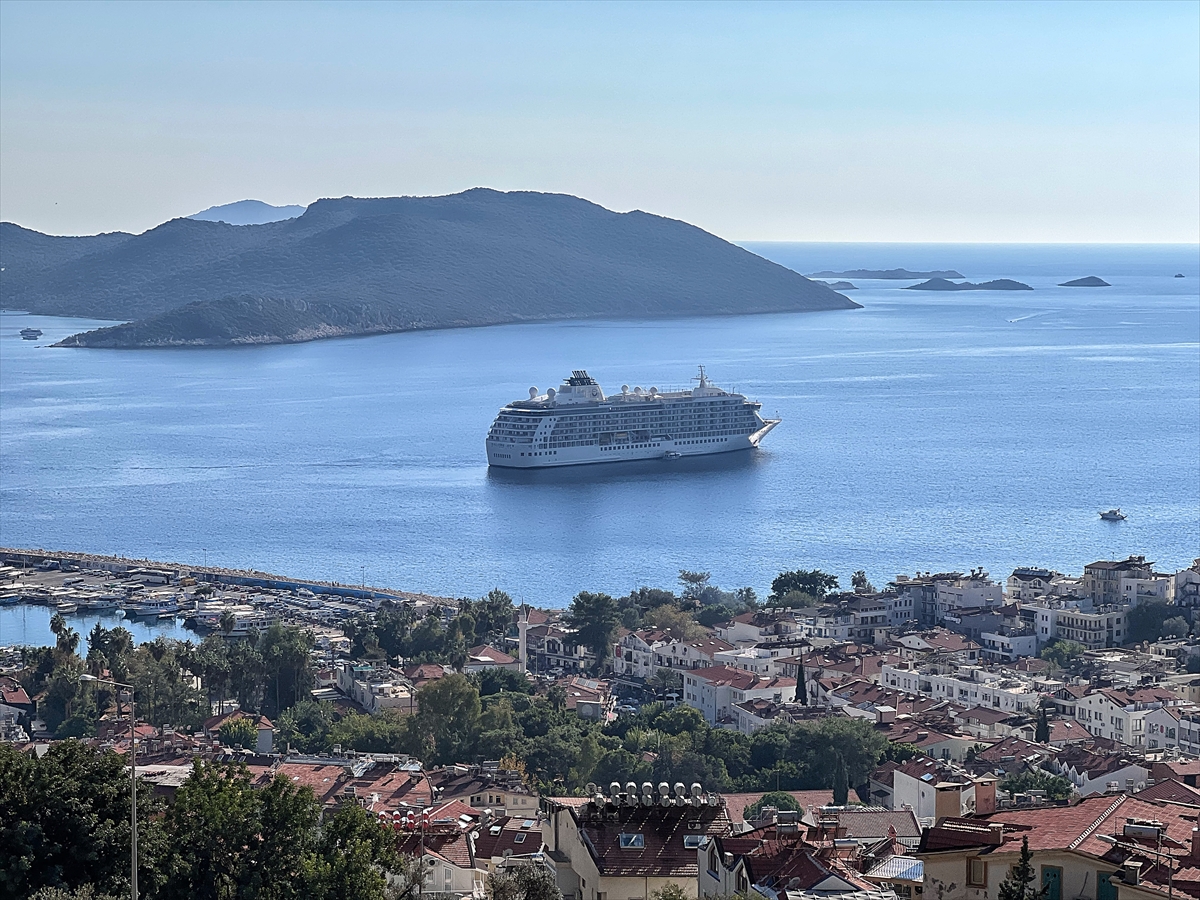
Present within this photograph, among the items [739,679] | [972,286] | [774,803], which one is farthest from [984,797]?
[972,286]

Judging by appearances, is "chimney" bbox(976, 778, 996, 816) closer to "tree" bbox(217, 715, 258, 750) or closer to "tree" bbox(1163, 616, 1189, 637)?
"tree" bbox(217, 715, 258, 750)

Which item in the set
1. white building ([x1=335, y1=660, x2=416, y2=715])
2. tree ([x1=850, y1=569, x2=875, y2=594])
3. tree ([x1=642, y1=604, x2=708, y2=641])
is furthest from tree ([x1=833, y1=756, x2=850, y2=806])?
tree ([x1=850, y1=569, x2=875, y2=594])

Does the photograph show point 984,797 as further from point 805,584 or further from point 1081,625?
point 805,584

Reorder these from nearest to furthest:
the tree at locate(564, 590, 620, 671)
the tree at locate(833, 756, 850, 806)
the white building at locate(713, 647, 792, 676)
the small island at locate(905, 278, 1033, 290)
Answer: the tree at locate(833, 756, 850, 806)
the white building at locate(713, 647, 792, 676)
the tree at locate(564, 590, 620, 671)
the small island at locate(905, 278, 1033, 290)

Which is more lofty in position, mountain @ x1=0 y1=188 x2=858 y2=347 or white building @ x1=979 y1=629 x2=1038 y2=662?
mountain @ x1=0 y1=188 x2=858 y2=347

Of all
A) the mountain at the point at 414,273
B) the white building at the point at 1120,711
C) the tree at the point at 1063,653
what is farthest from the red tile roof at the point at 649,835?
the mountain at the point at 414,273

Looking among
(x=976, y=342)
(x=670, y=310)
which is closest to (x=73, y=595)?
(x=976, y=342)

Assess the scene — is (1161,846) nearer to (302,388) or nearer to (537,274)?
(302,388)

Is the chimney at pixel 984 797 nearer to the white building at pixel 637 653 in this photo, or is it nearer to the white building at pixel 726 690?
the white building at pixel 726 690
